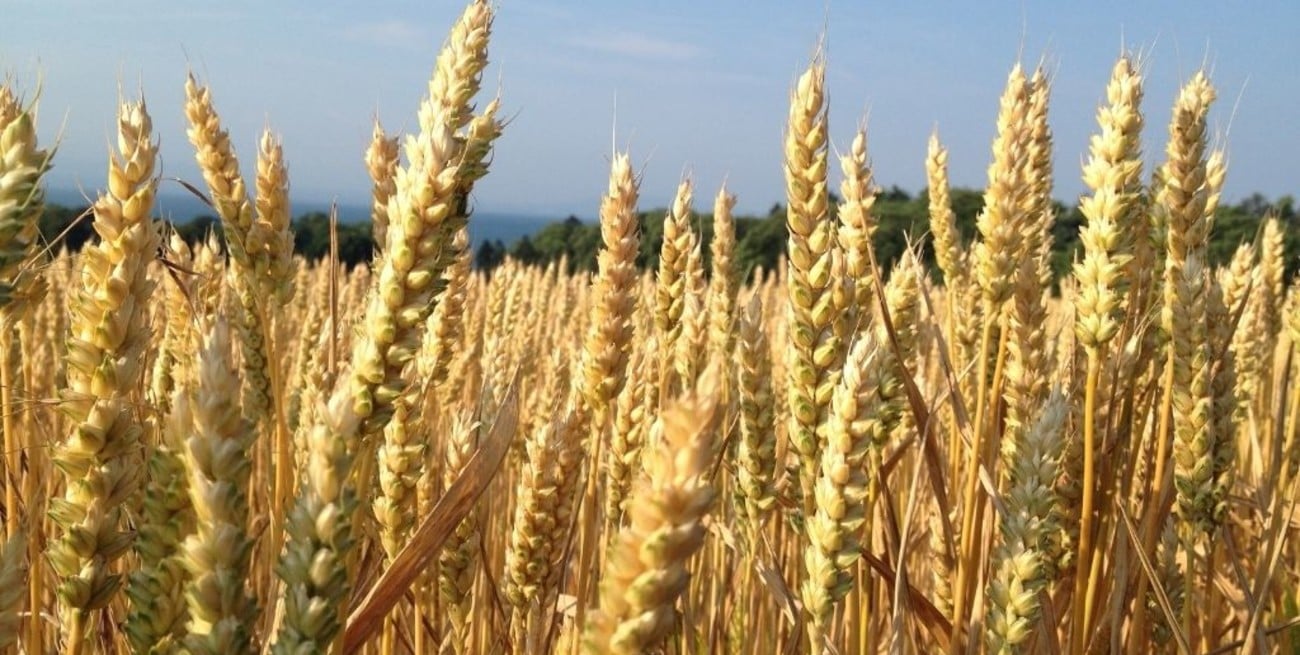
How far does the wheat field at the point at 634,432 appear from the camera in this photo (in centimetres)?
77

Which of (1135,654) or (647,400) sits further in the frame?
(647,400)

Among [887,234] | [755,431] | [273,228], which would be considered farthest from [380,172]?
[887,234]

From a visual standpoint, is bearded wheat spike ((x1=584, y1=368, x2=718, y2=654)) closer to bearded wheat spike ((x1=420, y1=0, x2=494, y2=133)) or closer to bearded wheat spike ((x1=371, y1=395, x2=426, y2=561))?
bearded wheat spike ((x1=420, y1=0, x2=494, y2=133))

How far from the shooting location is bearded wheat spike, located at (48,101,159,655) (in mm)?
972

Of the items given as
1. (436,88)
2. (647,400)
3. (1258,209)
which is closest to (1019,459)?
(647,400)

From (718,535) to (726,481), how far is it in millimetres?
520

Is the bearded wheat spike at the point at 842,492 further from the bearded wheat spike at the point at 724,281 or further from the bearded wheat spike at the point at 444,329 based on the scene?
the bearded wheat spike at the point at 724,281

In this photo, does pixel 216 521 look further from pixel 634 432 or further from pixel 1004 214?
pixel 1004 214

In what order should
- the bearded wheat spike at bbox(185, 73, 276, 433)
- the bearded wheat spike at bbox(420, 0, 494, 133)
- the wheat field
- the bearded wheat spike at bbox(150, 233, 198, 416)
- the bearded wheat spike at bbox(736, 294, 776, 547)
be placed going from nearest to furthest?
1. the wheat field
2. the bearded wheat spike at bbox(420, 0, 494, 133)
3. the bearded wheat spike at bbox(185, 73, 276, 433)
4. the bearded wheat spike at bbox(736, 294, 776, 547)
5. the bearded wheat spike at bbox(150, 233, 198, 416)

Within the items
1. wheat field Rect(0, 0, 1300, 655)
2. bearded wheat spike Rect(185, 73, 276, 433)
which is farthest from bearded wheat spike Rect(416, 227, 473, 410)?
bearded wheat spike Rect(185, 73, 276, 433)

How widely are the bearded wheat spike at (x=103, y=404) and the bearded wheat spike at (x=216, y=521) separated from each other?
0.30 m

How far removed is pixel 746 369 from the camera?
5.47 feet

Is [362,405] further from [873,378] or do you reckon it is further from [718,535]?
[718,535]

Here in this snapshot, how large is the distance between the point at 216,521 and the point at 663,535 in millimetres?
307
